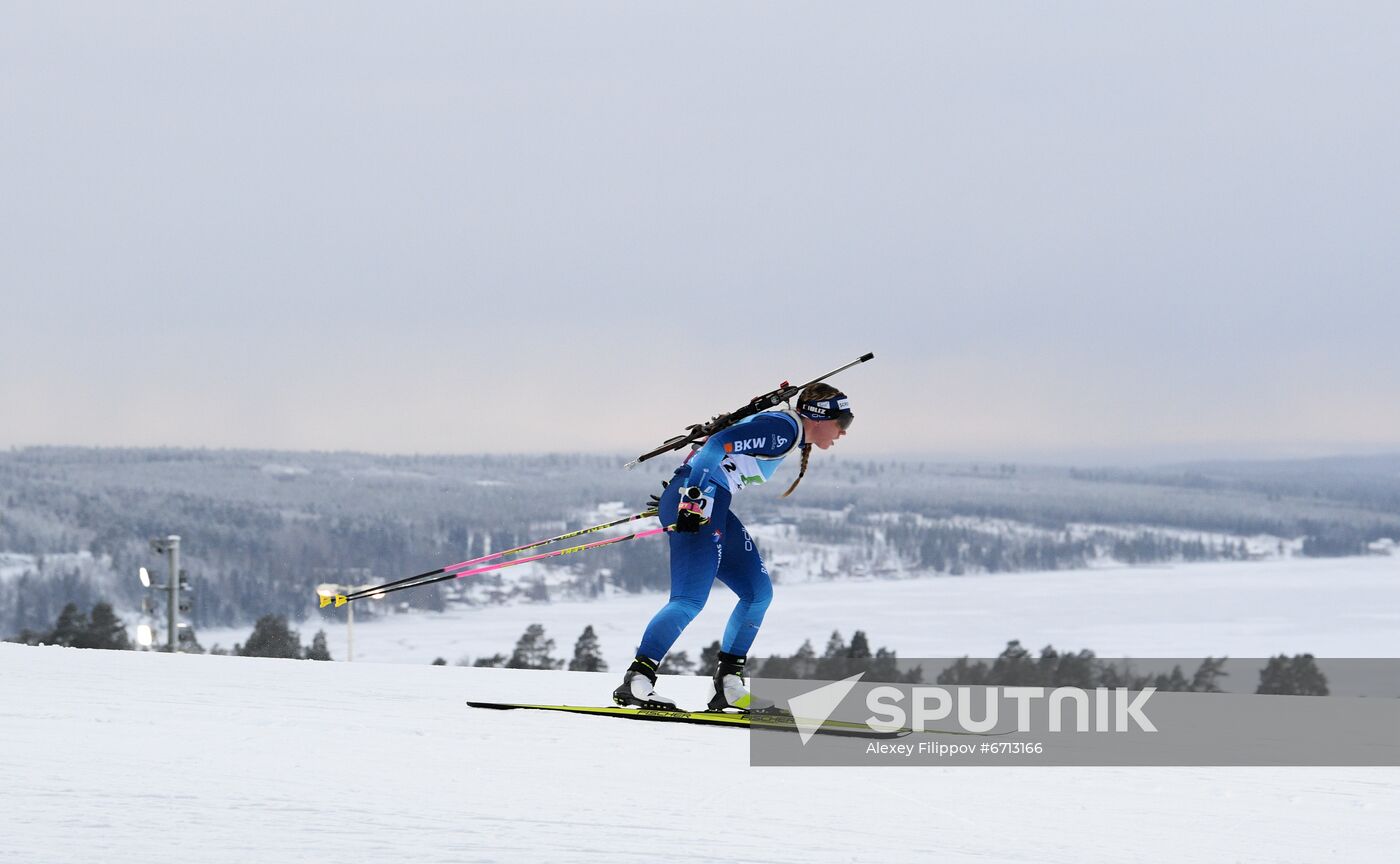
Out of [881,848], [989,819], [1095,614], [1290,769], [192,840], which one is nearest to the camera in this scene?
[192,840]

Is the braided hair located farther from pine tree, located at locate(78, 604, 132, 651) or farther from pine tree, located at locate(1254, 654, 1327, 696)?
pine tree, located at locate(78, 604, 132, 651)

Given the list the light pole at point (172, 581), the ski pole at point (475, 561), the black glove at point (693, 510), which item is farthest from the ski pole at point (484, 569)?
the light pole at point (172, 581)

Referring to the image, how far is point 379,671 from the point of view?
952 centimetres

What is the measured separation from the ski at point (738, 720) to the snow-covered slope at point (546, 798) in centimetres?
9

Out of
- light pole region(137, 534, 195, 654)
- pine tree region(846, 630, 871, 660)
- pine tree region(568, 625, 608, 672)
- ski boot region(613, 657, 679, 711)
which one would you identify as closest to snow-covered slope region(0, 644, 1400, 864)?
ski boot region(613, 657, 679, 711)

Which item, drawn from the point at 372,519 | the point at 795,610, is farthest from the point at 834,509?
the point at 372,519

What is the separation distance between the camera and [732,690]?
7418 millimetres

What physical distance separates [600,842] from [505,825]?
338 millimetres

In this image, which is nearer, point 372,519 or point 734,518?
point 734,518

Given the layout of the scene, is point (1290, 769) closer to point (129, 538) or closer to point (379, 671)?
point (379, 671)

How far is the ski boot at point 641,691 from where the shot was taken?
7133mm

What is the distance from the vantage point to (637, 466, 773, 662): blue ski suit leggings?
23.0 ft

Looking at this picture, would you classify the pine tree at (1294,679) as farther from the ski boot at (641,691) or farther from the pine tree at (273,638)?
the pine tree at (273,638)

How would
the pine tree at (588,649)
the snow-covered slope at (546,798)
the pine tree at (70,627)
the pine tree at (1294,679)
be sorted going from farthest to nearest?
the pine tree at (70,627) < the pine tree at (588,649) < the pine tree at (1294,679) < the snow-covered slope at (546,798)
